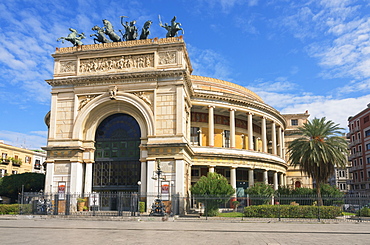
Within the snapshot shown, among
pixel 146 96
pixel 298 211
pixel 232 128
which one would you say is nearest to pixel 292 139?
pixel 232 128

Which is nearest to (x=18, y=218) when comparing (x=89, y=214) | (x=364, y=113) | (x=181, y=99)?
(x=89, y=214)

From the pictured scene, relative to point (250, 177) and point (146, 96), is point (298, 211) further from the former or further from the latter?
point (146, 96)

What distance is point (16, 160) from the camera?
75188 millimetres

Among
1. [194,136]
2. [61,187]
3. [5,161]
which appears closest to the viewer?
[61,187]

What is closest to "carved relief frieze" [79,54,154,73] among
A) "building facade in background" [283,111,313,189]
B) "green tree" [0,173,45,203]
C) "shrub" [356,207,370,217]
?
"green tree" [0,173,45,203]

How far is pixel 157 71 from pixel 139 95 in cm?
316

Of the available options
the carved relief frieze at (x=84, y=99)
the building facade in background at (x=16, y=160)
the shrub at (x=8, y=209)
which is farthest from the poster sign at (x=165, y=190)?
the building facade in background at (x=16, y=160)

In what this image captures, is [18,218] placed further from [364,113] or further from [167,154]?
[364,113]

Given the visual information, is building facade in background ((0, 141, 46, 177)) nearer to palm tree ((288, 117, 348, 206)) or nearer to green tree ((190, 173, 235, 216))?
green tree ((190, 173, 235, 216))

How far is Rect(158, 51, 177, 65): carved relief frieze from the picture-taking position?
38.7 metres

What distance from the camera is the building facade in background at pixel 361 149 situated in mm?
71250

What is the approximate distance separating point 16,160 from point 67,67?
4272cm

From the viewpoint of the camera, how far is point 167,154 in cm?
3653

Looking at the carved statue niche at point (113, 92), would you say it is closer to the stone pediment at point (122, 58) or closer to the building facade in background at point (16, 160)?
the stone pediment at point (122, 58)
